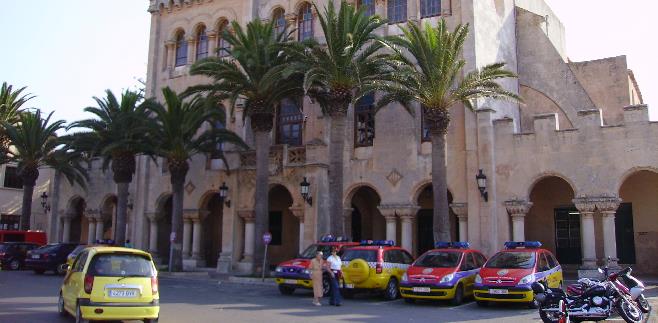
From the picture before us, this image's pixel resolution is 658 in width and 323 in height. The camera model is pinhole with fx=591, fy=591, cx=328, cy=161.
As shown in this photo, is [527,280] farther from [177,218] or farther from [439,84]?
[177,218]

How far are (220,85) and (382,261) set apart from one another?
11.4m

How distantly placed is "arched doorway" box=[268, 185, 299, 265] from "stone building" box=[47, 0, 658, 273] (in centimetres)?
6

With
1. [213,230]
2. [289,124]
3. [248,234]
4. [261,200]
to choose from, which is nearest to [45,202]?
[213,230]

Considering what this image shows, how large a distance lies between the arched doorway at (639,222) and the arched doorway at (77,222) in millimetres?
29242

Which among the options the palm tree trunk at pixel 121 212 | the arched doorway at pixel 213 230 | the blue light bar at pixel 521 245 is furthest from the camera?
the arched doorway at pixel 213 230

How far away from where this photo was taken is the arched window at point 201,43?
32.5 meters

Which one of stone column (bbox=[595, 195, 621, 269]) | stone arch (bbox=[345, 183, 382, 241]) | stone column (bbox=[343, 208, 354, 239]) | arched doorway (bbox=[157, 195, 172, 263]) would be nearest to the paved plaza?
stone column (bbox=[595, 195, 621, 269])

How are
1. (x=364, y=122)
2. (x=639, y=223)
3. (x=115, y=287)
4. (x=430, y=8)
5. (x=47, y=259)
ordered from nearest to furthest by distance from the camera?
(x=115, y=287)
(x=639, y=223)
(x=430, y=8)
(x=364, y=122)
(x=47, y=259)

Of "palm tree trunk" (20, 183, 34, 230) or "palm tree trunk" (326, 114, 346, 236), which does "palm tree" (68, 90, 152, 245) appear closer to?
"palm tree trunk" (20, 183, 34, 230)

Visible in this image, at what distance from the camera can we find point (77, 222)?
38562 millimetres

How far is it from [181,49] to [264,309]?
74.6 feet

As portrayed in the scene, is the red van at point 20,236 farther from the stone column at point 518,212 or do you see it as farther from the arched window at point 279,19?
the stone column at point 518,212

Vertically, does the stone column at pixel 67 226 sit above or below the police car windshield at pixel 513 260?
above

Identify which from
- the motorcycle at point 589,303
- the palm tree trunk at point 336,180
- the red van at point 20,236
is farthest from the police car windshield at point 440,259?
the red van at point 20,236
